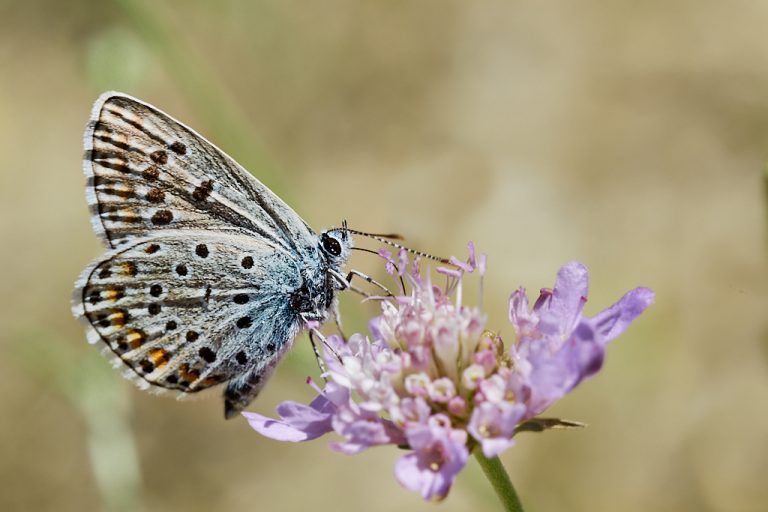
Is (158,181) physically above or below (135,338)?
above

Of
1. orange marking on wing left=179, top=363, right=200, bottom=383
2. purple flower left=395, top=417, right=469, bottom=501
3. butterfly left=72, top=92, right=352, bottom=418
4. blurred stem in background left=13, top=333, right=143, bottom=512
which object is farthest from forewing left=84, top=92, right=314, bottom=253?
blurred stem in background left=13, top=333, right=143, bottom=512

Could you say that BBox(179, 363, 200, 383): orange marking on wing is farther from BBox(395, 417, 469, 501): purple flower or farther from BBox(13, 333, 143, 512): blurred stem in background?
BBox(13, 333, 143, 512): blurred stem in background

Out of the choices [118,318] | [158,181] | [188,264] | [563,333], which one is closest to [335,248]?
[188,264]

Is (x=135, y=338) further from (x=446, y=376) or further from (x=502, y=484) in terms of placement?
(x=502, y=484)

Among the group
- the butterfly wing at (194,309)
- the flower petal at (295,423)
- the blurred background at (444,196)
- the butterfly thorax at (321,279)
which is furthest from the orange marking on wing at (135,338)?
the blurred background at (444,196)

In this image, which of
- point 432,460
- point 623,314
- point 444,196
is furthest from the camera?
point 444,196

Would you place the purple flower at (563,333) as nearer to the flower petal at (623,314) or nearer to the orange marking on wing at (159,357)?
the flower petal at (623,314)

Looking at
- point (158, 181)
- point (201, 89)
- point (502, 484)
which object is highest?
point (201, 89)
